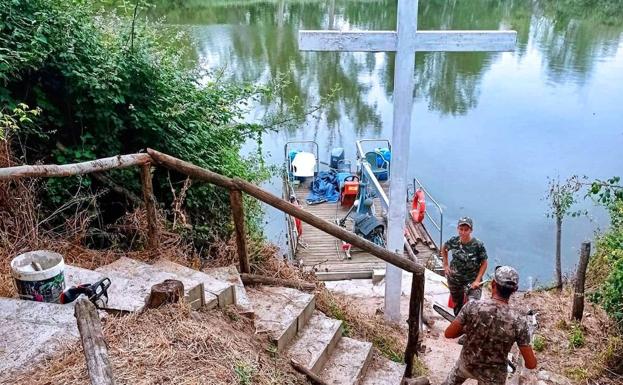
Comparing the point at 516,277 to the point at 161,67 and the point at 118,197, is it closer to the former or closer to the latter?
the point at 118,197

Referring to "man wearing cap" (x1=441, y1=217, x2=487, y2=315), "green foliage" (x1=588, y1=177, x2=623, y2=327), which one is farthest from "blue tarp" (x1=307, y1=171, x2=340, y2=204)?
"man wearing cap" (x1=441, y1=217, x2=487, y2=315)

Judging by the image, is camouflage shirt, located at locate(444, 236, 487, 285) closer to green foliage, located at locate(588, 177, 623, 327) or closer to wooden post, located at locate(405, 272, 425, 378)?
green foliage, located at locate(588, 177, 623, 327)

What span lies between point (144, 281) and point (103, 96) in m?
1.64

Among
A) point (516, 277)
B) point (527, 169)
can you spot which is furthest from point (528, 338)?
point (527, 169)

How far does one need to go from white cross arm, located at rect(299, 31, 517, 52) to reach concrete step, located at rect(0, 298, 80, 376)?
9.36 feet

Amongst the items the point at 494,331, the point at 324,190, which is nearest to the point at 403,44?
the point at 494,331

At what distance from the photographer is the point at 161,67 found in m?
4.57

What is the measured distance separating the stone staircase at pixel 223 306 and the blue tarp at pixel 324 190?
25.1 feet

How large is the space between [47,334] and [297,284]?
71.8 inches

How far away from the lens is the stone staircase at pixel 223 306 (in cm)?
245

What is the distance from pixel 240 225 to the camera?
3648 mm

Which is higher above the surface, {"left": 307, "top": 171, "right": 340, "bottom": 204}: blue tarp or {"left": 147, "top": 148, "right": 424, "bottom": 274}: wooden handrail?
{"left": 147, "top": 148, "right": 424, "bottom": 274}: wooden handrail

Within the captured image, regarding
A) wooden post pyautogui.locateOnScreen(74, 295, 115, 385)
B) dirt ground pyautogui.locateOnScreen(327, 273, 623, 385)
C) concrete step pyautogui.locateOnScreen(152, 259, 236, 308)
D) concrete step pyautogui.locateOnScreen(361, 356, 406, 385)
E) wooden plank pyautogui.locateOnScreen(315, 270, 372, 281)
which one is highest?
wooden post pyautogui.locateOnScreen(74, 295, 115, 385)

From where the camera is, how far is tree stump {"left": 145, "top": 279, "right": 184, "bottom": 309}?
8.63ft
